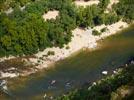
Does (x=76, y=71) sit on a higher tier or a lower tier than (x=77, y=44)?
lower

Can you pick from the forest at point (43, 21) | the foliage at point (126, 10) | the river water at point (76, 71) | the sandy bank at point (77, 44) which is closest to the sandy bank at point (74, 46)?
the sandy bank at point (77, 44)

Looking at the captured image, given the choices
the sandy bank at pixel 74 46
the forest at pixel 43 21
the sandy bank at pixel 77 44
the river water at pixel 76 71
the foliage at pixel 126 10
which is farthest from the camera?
the foliage at pixel 126 10

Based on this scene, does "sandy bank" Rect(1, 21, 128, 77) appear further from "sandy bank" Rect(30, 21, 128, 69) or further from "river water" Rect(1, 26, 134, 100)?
"river water" Rect(1, 26, 134, 100)

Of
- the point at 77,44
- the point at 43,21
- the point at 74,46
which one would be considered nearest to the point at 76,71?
the point at 74,46

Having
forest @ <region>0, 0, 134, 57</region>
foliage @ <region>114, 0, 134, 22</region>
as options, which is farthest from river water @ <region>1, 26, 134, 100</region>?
foliage @ <region>114, 0, 134, 22</region>

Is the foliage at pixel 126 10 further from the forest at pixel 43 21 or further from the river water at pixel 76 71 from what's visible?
the river water at pixel 76 71

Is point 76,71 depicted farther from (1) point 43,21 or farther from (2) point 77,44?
(1) point 43,21
